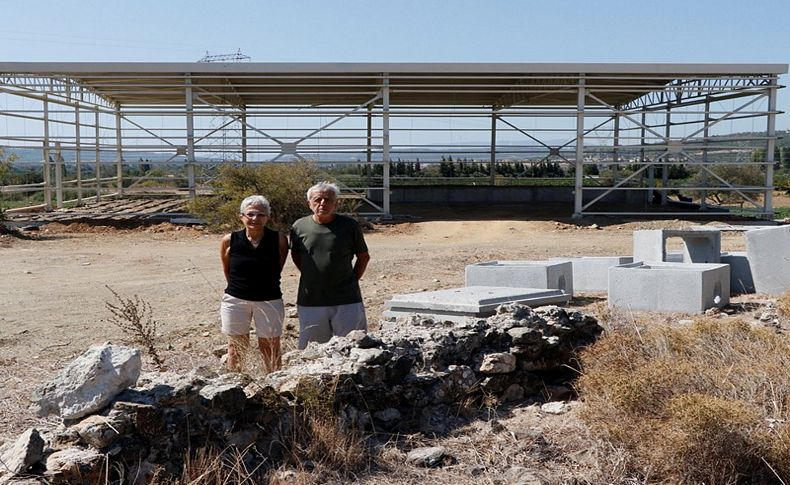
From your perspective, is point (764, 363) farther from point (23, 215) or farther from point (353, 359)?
point (23, 215)

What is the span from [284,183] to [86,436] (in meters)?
16.6

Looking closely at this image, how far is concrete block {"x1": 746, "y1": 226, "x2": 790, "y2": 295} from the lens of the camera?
11.2 meters

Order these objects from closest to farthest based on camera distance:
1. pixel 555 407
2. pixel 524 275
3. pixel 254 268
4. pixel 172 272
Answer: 1. pixel 555 407
2. pixel 254 268
3. pixel 524 275
4. pixel 172 272

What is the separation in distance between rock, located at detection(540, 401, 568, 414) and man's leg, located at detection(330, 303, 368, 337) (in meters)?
1.53

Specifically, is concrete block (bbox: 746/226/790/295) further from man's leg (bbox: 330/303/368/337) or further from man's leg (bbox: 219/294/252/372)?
man's leg (bbox: 219/294/252/372)

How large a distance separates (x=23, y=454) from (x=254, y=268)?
101 inches

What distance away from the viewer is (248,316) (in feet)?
21.7

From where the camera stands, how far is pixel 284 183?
2086cm

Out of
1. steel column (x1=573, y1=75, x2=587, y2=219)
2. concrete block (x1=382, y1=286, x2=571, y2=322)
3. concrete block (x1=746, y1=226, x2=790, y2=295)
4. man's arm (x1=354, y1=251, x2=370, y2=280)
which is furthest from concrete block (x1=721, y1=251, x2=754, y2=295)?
steel column (x1=573, y1=75, x2=587, y2=219)

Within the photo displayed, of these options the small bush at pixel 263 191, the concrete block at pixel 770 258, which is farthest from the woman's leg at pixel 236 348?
the small bush at pixel 263 191

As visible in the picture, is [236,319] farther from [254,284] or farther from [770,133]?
[770,133]

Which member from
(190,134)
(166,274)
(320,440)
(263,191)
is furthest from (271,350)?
(190,134)

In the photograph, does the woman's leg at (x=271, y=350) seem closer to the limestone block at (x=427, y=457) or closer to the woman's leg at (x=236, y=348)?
the woman's leg at (x=236, y=348)

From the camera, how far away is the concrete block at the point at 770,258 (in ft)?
36.8
